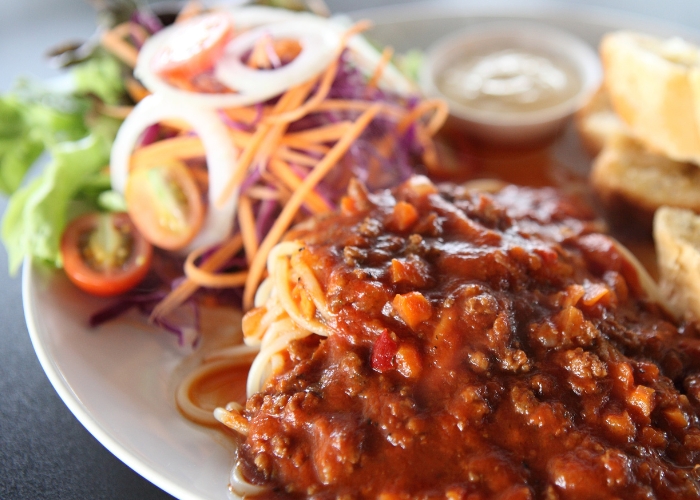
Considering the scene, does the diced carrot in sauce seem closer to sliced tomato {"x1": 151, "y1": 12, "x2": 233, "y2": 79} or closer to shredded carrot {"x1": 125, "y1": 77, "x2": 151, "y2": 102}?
sliced tomato {"x1": 151, "y1": 12, "x2": 233, "y2": 79}

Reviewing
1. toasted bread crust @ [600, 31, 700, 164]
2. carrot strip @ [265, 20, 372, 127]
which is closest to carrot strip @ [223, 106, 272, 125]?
carrot strip @ [265, 20, 372, 127]

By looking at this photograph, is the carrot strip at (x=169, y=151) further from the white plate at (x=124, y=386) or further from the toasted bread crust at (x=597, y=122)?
the toasted bread crust at (x=597, y=122)

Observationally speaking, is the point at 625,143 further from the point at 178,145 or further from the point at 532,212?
the point at 178,145

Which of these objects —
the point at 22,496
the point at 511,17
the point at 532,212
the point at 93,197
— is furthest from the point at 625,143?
the point at 22,496

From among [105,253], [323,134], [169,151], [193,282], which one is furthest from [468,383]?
[169,151]

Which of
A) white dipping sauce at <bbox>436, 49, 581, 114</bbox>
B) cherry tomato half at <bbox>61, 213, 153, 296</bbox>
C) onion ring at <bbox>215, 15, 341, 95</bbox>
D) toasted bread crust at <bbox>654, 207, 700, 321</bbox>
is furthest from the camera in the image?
white dipping sauce at <bbox>436, 49, 581, 114</bbox>
